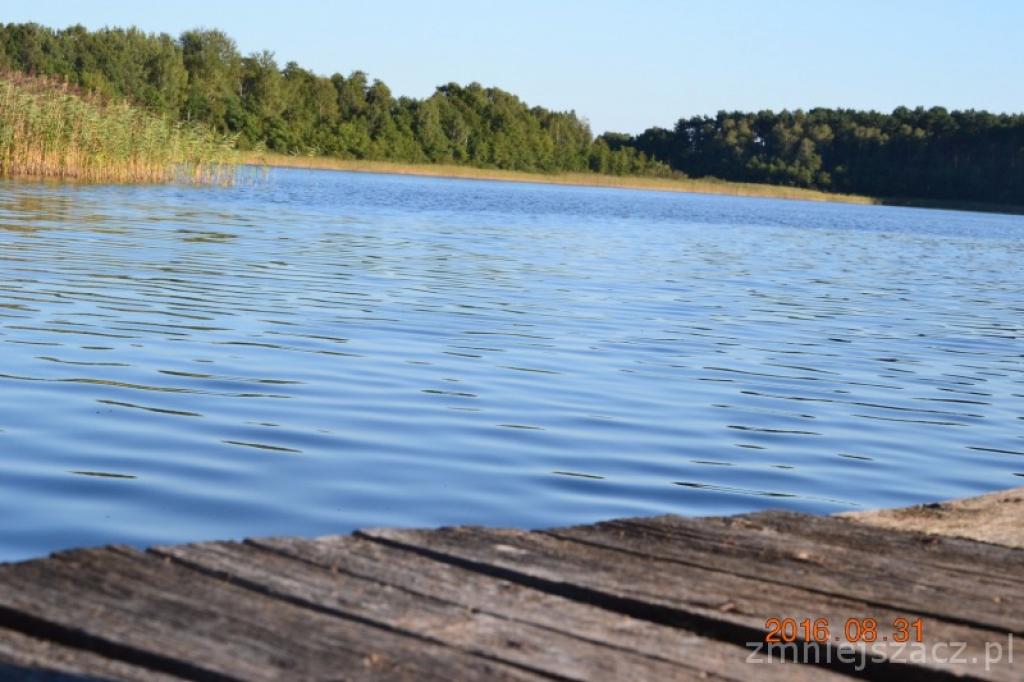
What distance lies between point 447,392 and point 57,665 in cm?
616

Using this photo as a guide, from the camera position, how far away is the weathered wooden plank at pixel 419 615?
2.45 meters

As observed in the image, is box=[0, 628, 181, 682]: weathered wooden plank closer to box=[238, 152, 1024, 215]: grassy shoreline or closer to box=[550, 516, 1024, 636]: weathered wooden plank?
box=[550, 516, 1024, 636]: weathered wooden plank

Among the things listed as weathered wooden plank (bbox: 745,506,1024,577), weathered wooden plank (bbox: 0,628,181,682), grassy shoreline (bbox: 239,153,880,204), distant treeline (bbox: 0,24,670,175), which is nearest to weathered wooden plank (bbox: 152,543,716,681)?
weathered wooden plank (bbox: 0,628,181,682)

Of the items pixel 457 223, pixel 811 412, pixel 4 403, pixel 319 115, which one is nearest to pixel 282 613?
pixel 4 403

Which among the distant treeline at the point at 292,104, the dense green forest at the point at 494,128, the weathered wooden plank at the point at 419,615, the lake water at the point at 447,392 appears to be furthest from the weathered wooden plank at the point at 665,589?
the distant treeline at the point at 292,104

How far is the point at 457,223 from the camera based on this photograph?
31.0m

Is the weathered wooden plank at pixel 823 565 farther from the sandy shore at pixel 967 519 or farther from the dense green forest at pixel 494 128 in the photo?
the dense green forest at pixel 494 128

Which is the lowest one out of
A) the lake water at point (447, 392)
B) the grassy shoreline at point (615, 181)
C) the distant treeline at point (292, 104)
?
the lake water at point (447, 392)

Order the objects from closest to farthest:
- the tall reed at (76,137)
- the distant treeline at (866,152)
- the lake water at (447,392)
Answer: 1. the lake water at (447,392)
2. the tall reed at (76,137)
3. the distant treeline at (866,152)

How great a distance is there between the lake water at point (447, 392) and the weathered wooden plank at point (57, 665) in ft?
7.99

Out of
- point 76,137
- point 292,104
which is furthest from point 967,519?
point 292,104

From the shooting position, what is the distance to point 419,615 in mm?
2650
